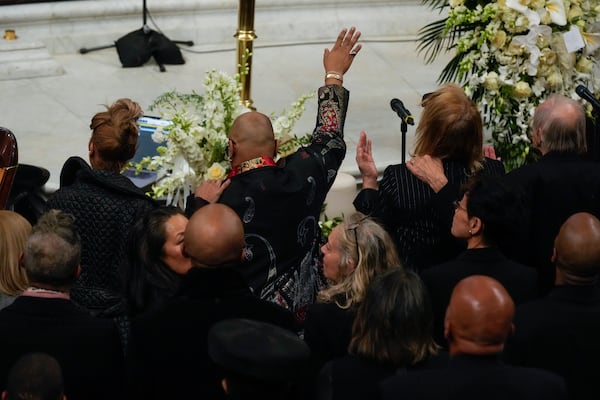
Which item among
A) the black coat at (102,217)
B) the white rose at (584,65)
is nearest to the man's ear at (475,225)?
the black coat at (102,217)

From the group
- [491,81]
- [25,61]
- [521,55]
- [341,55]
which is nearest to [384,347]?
[341,55]

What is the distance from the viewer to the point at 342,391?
351cm

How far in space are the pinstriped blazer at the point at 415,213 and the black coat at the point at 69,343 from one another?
1.37 meters

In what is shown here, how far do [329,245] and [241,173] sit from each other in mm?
492

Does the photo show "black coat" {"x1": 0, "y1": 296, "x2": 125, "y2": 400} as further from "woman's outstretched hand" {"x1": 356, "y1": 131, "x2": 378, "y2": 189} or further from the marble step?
the marble step

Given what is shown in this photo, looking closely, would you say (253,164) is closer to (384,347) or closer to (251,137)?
(251,137)

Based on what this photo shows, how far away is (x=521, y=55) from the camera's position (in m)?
6.22

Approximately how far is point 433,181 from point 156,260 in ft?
3.70

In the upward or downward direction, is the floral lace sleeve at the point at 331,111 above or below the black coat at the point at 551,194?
above

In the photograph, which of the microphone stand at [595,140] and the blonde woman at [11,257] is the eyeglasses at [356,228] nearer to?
the blonde woman at [11,257]

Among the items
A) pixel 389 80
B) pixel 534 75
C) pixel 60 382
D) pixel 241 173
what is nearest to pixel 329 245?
pixel 241 173

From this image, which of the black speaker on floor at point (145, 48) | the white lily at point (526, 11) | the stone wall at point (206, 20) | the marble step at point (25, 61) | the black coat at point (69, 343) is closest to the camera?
the black coat at point (69, 343)

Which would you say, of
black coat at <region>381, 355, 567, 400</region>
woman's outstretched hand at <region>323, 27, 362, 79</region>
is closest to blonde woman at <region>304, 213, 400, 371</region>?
black coat at <region>381, 355, 567, 400</region>

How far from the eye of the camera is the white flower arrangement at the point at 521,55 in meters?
6.15
